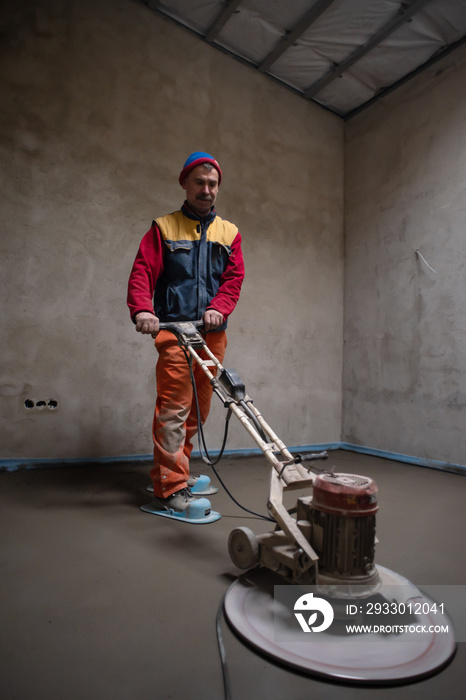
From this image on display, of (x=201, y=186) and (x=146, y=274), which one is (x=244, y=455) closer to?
(x=146, y=274)

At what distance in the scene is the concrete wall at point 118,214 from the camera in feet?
8.94

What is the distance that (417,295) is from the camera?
3.45m

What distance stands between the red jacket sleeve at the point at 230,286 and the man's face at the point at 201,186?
0.82 ft

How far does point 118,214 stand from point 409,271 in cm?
234

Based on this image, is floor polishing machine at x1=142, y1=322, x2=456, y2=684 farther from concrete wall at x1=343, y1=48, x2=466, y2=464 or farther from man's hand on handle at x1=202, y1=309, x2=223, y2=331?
concrete wall at x1=343, y1=48, x2=466, y2=464

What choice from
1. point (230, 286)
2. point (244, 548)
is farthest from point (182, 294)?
Result: point (244, 548)

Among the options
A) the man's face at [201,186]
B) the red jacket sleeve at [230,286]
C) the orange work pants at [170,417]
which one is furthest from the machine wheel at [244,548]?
the man's face at [201,186]

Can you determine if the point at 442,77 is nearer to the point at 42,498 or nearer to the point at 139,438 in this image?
the point at 139,438

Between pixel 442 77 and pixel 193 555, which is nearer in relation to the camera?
pixel 193 555

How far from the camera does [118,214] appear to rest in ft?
9.98

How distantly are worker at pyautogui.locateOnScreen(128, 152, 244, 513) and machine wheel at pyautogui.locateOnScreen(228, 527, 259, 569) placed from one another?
23.3 inches

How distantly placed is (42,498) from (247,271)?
90.1 inches

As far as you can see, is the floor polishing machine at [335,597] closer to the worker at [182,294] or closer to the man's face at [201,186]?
the worker at [182,294]

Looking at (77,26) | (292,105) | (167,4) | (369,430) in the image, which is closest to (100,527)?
(369,430)
